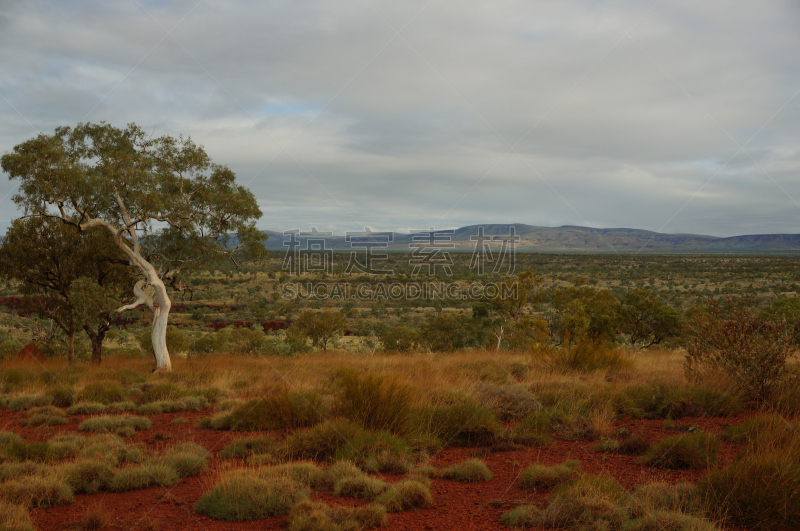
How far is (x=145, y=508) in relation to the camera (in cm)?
529

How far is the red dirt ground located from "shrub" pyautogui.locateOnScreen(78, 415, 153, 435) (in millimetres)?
514

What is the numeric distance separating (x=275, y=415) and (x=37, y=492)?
3.48 metres

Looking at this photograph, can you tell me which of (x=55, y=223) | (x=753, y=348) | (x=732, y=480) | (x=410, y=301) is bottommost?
(x=410, y=301)

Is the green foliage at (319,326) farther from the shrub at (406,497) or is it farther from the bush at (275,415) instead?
the shrub at (406,497)

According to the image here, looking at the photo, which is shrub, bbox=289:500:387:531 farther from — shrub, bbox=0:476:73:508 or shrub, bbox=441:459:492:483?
shrub, bbox=0:476:73:508

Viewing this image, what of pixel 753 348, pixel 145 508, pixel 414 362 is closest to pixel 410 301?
pixel 414 362

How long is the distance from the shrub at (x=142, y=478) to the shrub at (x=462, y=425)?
3519 millimetres

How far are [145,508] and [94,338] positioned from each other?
11271 mm

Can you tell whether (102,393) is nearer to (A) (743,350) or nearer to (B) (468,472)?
(B) (468,472)

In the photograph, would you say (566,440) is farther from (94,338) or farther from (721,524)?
(94,338)

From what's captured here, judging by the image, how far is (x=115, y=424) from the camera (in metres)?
8.35

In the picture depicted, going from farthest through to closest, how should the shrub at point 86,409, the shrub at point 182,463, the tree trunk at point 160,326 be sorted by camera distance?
1. the tree trunk at point 160,326
2. the shrub at point 86,409
3. the shrub at point 182,463

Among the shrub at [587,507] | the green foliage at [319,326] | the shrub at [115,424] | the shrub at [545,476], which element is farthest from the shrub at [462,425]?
the green foliage at [319,326]

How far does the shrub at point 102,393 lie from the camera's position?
10.2 metres
